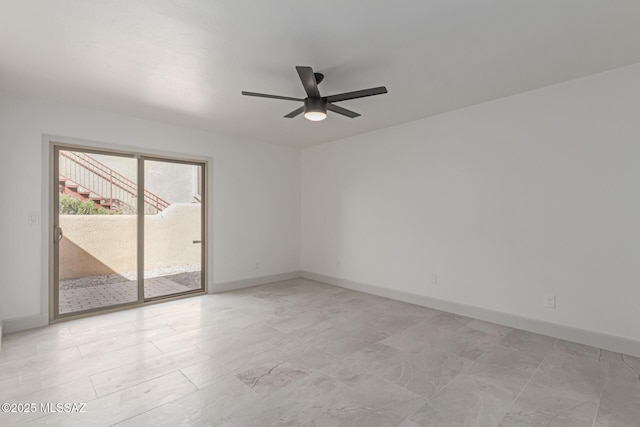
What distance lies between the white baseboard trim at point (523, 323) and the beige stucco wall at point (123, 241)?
→ 9.84ft

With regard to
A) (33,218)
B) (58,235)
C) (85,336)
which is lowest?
(85,336)

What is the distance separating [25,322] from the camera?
11.6 ft

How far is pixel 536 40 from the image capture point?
2449 mm


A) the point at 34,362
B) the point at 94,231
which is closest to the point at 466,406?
the point at 34,362

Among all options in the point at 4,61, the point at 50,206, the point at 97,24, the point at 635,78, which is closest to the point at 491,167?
the point at 635,78

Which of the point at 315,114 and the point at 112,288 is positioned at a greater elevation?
the point at 315,114

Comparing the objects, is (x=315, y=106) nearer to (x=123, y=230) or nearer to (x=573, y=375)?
(x=573, y=375)

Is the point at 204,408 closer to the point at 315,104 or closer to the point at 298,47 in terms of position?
the point at 315,104

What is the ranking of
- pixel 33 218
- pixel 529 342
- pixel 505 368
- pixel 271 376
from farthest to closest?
pixel 33 218, pixel 529 342, pixel 505 368, pixel 271 376

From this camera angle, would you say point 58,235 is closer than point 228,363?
No

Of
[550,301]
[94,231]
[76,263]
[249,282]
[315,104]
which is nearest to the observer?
[315,104]

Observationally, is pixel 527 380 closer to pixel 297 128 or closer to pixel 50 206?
pixel 297 128

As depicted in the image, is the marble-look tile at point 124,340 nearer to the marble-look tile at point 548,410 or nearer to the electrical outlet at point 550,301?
the marble-look tile at point 548,410

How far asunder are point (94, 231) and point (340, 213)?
3.72 m
